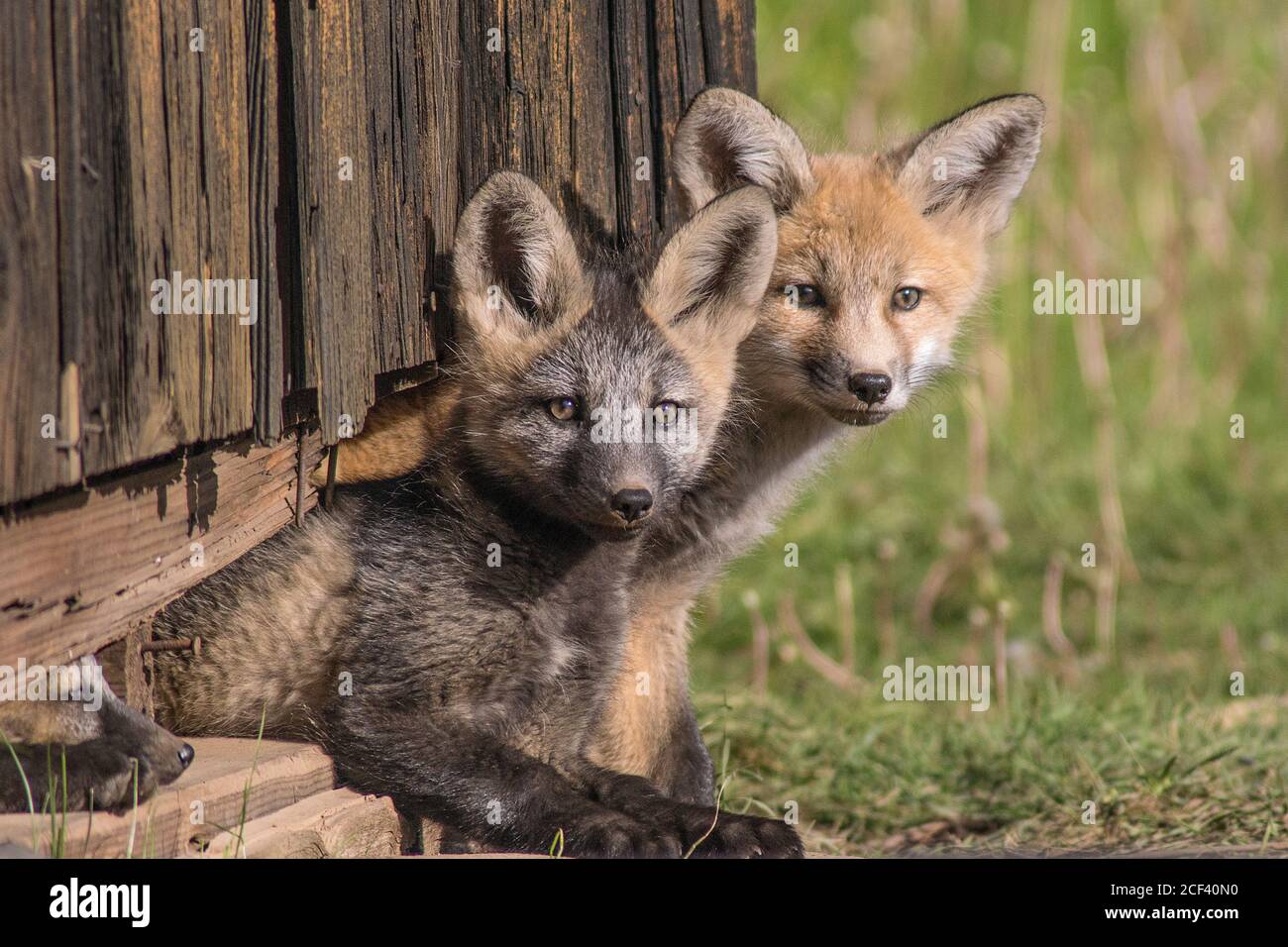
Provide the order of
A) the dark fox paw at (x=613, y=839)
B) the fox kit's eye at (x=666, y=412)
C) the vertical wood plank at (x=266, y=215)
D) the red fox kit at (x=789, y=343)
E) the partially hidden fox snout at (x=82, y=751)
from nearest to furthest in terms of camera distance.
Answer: the partially hidden fox snout at (x=82, y=751) → the vertical wood plank at (x=266, y=215) → the dark fox paw at (x=613, y=839) → the fox kit's eye at (x=666, y=412) → the red fox kit at (x=789, y=343)

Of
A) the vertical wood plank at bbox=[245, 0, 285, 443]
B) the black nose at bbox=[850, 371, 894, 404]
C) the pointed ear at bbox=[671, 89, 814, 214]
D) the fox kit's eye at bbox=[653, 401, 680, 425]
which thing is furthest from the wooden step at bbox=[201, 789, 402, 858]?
the pointed ear at bbox=[671, 89, 814, 214]

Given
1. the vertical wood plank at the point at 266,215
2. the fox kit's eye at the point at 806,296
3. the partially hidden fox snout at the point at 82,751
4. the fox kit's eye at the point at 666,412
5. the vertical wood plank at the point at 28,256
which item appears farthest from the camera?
the fox kit's eye at the point at 806,296

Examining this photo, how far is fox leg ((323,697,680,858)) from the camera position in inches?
146

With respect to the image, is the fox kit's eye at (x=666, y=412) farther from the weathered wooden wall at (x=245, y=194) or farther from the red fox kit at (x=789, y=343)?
the weathered wooden wall at (x=245, y=194)

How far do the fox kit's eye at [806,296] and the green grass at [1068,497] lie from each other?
2.73ft

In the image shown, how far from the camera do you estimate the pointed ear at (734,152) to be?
4.71m

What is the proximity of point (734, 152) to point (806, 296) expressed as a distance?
0.56m

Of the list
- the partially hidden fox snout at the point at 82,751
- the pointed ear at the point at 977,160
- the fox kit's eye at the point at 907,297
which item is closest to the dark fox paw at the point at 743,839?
the partially hidden fox snout at the point at 82,751

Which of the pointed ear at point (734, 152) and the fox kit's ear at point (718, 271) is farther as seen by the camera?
the pointed ear at point (734, 152)

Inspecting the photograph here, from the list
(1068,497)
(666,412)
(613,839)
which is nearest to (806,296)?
(666,412)

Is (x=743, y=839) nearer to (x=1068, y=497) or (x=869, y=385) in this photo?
(x=869, y=385)

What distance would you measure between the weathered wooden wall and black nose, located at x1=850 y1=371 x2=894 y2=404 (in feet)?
3.58

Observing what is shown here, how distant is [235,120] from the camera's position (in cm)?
340
